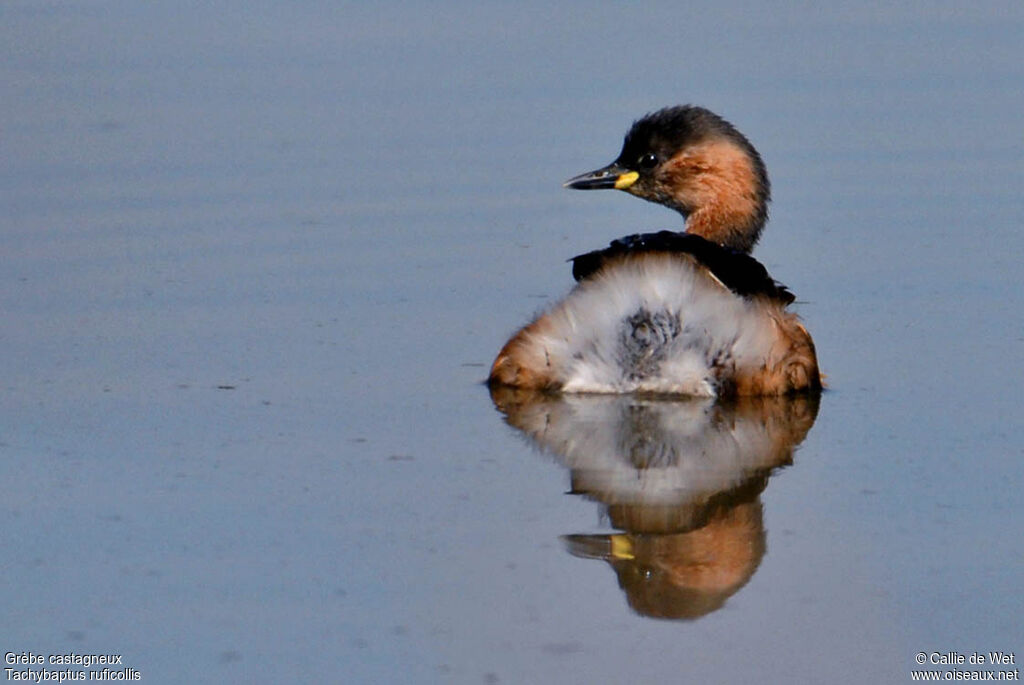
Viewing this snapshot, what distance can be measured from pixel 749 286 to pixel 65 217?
353 cm

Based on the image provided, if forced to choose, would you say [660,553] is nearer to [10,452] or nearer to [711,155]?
[10,452]

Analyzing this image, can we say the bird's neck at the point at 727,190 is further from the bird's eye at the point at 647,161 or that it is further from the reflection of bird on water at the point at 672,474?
the reflection of bird on water at the point at 672,474

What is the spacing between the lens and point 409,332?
772cm

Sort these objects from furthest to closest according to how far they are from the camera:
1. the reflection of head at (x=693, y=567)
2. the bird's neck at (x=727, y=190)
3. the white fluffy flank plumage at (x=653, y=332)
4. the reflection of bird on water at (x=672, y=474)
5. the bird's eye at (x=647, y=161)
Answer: the bird's eye at (x=647, y=161) < the bird's neck at (x=727, y=190) < the white fluffy flank plumage at (x=653, y=332) < the reflection of bird on water at (x=672, y=474) < the reflection of head at (x=693, y=567)

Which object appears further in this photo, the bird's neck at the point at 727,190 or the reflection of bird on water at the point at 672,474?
the bird's neck at the point at 727,190

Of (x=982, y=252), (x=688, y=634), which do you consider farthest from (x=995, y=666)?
(x=982, y=252)

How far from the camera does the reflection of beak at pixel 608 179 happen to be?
337 inches

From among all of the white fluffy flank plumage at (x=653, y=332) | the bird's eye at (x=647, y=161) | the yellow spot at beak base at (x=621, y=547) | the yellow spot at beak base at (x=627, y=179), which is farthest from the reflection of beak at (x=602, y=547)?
the yellow spot at beak base at (x=627, y=179)

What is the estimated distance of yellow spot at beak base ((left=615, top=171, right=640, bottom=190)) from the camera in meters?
8.53

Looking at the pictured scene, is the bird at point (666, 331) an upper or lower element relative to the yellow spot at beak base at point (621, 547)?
upper

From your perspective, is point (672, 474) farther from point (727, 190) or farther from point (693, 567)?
point (727, 190)

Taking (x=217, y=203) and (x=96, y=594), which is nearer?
(x=96, y=594)

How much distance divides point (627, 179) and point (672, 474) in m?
2.79

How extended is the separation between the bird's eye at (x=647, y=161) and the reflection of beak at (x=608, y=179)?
57mm
